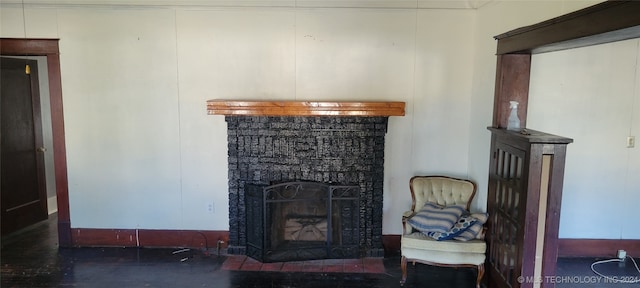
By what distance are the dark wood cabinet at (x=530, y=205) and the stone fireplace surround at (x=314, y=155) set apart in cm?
120

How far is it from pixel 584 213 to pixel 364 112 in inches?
96.1

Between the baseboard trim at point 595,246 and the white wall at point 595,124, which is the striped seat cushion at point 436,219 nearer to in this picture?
the white wall at point 595,124

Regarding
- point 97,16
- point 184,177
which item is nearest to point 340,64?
point 184,177

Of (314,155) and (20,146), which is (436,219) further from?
(20,146)

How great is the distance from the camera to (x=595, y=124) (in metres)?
3.87

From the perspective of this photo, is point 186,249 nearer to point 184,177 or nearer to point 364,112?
point 184,177

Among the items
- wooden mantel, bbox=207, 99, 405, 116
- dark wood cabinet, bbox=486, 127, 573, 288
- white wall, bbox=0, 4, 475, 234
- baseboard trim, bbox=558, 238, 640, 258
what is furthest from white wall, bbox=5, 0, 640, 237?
dark wood cabinet, bbox=486, 127, 573, 288

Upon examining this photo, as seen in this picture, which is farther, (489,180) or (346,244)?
(346,244)

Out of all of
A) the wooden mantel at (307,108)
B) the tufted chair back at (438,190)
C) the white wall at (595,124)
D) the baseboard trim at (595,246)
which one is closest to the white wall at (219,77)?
the tufted chair back at (438,190)

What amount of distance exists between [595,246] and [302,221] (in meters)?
2.93

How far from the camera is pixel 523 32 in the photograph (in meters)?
2.80

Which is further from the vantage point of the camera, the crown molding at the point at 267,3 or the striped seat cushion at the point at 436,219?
the crown molding at the point at 267,3

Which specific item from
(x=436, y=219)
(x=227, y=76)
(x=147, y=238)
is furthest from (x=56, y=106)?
(x=436, y=219)

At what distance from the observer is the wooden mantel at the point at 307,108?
12.0 ft
